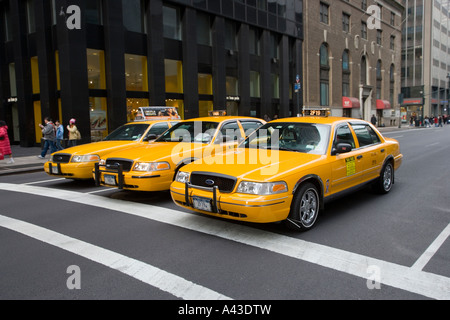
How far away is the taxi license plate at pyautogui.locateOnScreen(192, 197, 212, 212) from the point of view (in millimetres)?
4855

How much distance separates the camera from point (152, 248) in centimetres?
447

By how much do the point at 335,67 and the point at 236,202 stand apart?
38.6 meters

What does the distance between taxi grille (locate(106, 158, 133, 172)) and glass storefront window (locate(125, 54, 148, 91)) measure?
14747 mm

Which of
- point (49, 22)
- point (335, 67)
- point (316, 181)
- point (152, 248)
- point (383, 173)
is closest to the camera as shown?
point (152, 248)

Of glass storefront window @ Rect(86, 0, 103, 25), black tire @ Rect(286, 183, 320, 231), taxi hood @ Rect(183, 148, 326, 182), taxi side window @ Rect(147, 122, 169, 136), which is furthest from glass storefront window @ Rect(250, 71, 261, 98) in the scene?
black tire @ Rect(286, 183, 320, 231)

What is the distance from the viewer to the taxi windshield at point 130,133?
9.23 meters

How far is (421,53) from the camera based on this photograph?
2896 inches

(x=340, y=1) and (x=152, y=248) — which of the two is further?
(x=340, y=1)

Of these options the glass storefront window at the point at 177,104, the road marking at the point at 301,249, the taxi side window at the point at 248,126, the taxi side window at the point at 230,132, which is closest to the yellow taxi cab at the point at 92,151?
the road marking at the point at 301,249

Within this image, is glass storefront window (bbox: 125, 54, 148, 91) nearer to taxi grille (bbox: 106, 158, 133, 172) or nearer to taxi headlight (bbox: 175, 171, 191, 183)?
taxi grille (bbox: 106, 158, 133, 172)

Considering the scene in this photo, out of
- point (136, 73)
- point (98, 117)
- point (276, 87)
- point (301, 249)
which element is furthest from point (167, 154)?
point (276, 87)

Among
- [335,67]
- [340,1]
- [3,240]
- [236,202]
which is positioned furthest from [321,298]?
[340,1]

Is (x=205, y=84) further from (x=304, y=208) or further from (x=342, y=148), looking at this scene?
(x=304, y=208)
